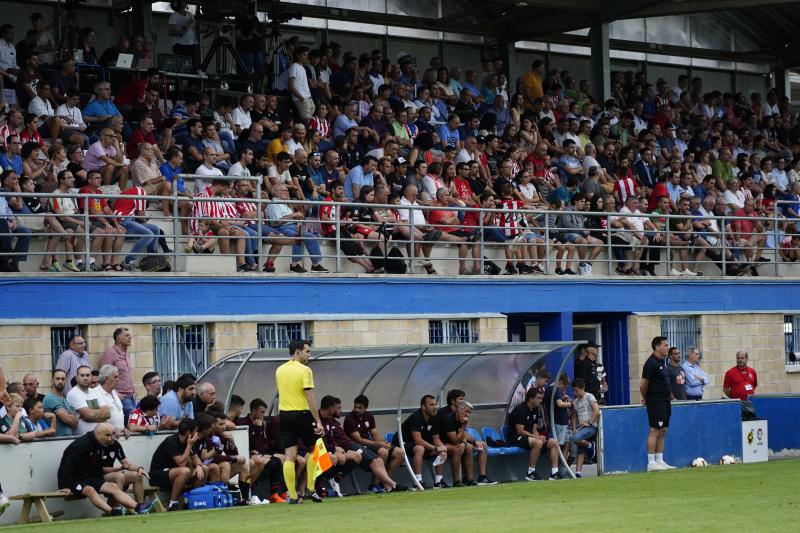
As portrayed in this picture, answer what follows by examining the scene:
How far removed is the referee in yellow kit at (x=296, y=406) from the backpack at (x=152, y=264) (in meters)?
4.37

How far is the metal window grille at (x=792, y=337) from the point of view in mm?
30078

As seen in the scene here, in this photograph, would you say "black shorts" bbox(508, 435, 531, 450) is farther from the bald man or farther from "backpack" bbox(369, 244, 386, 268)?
the bald man

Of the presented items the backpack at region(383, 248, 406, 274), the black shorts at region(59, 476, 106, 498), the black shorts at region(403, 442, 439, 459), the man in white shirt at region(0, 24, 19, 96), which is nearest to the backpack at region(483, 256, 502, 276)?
the backpack at region(383, 248, 406, 274)

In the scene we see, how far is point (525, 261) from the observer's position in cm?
2591

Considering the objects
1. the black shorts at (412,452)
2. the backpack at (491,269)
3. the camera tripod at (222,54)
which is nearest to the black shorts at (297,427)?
the black shorts at (412,452)

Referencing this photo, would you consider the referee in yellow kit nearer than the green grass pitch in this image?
No

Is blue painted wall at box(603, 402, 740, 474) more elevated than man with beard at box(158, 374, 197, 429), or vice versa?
man with beard at box(158, 374, 197, 429)

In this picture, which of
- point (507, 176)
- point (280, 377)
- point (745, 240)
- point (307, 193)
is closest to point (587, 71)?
point (745, 240)

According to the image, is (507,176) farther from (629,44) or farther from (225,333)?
(629,44)

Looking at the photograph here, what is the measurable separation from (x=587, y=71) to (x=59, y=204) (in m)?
21.1

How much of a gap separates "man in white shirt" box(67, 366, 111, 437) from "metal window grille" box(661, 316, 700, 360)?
13.2 m

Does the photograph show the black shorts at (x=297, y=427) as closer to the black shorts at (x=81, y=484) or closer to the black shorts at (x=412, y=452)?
the black shorts at (x=81, y=484)

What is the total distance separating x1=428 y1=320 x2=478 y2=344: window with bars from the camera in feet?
80.4

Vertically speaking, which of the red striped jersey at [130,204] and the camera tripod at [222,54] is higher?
the camera tripod at [222,54]
